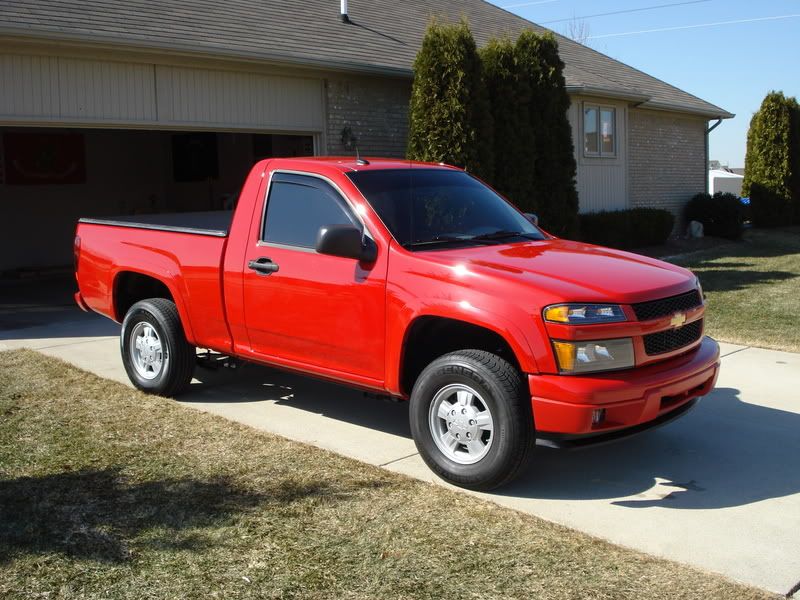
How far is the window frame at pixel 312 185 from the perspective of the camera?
5.84 m

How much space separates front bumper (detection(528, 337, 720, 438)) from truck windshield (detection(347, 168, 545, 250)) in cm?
140

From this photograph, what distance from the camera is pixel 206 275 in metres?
6.69

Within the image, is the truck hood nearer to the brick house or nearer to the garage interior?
the brick house

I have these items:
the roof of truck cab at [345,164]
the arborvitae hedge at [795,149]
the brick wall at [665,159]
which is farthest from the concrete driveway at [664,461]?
the arborvitae hedge at [795,149]

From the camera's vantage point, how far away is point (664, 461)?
574cm

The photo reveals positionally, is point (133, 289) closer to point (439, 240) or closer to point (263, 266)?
point (263, 266)

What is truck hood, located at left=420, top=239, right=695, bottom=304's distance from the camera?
5.00m

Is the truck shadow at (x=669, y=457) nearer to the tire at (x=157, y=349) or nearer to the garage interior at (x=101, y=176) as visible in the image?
the tire at (x=157, y=349)

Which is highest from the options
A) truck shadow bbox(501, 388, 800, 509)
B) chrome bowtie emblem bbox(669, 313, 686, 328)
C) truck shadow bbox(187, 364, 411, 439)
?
chrome bowtie emblem bbox(669, 313, 686, 328)

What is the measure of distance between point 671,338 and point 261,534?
264cm

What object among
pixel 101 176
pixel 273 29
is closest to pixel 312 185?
pixel 273 29

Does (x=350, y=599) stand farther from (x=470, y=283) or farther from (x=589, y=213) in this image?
(x=589, y=213)

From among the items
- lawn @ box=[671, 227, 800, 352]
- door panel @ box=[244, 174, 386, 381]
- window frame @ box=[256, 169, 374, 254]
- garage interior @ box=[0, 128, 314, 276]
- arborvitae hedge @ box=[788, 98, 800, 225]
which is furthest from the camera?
arborvitae hedge @ box=[788, 98, 800, 225]

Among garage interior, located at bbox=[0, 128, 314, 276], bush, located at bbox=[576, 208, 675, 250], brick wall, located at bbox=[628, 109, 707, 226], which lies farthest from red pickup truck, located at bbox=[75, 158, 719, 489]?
brick wall, located at bbox=[628, 109, 707, 226]
